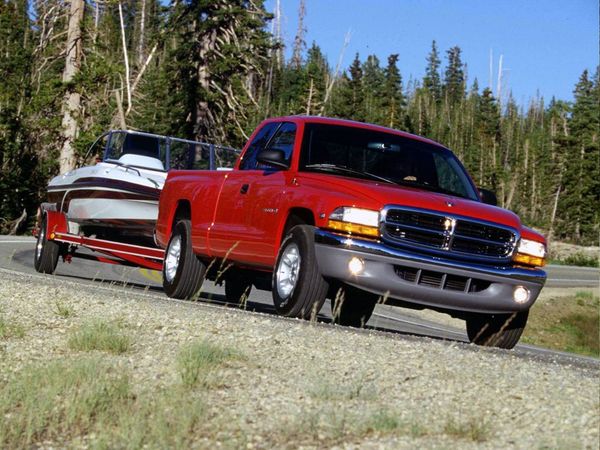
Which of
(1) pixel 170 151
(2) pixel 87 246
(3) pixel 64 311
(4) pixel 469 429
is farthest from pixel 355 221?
(1) pixel 170 151

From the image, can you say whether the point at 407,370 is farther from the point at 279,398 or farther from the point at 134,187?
the point at 134,187

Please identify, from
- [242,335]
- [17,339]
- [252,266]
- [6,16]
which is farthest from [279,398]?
[6,16]

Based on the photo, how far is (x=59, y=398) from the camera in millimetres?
6230

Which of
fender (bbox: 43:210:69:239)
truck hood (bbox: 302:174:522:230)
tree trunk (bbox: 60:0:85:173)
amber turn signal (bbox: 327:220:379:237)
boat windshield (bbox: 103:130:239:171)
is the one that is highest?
tree trunk (bbox: 60:0:85:173)

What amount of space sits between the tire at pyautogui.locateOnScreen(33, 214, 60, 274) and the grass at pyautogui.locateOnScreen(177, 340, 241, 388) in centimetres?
976

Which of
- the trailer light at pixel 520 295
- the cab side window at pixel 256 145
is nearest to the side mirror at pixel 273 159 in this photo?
the cab side window at pixel 256 145

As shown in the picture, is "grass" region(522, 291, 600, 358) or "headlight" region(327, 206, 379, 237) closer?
"headlight" region(327, 206, 379, 237)

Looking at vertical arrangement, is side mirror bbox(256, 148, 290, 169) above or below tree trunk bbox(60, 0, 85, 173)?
below

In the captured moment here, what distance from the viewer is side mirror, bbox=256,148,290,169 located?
32.8 feet

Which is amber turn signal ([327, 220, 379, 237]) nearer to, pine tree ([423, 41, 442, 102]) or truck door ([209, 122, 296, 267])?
truck door ([209, 122, 296, 267])

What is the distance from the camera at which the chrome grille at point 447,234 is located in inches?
354

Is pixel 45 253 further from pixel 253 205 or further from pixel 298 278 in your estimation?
pixel 298 278

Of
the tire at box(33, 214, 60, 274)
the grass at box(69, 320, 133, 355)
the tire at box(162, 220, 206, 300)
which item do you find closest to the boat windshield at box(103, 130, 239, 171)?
the tire at box(33, 214, 60, 274)

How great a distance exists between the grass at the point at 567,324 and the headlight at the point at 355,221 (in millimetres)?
19838
